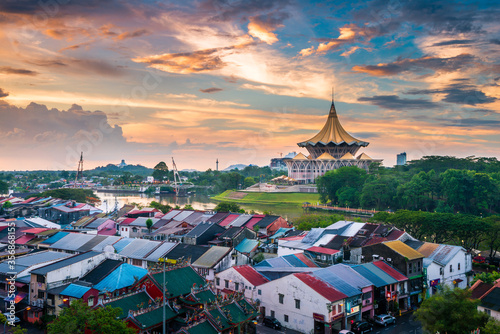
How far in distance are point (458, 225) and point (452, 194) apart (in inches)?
786

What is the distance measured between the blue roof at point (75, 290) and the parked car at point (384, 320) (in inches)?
487

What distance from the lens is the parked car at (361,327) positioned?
1725cm

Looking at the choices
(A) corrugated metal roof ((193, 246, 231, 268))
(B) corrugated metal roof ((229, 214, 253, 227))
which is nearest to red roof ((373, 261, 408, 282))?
(A) corrugated metal roof ((193, 246, 231, 268))

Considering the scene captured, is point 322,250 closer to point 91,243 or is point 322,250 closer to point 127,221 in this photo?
point 91,243

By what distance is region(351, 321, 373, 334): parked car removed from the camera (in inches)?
679

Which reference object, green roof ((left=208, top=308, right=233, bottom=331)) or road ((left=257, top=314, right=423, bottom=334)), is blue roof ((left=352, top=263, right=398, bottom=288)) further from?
green roof ((left=208, top=308, right=233, bottom=331))

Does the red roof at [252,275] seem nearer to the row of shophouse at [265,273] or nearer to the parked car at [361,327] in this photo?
the row of shophouse at [265,273]

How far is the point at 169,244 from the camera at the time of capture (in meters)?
26.1

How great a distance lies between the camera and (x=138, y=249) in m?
26.4

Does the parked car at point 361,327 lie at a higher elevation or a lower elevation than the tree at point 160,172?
lower

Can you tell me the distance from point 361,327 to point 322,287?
87.0 inches

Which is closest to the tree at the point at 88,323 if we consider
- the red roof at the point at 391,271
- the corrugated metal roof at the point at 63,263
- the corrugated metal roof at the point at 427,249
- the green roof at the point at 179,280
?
the green roof at the point at 179,280

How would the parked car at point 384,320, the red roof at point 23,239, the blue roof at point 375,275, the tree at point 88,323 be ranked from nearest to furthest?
the tree at point 88,323 → the parked car at point 384,320 → the blue roof at point 375,275 → the red roof at point 23,239

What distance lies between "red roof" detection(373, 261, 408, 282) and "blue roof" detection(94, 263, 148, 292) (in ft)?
38.1
